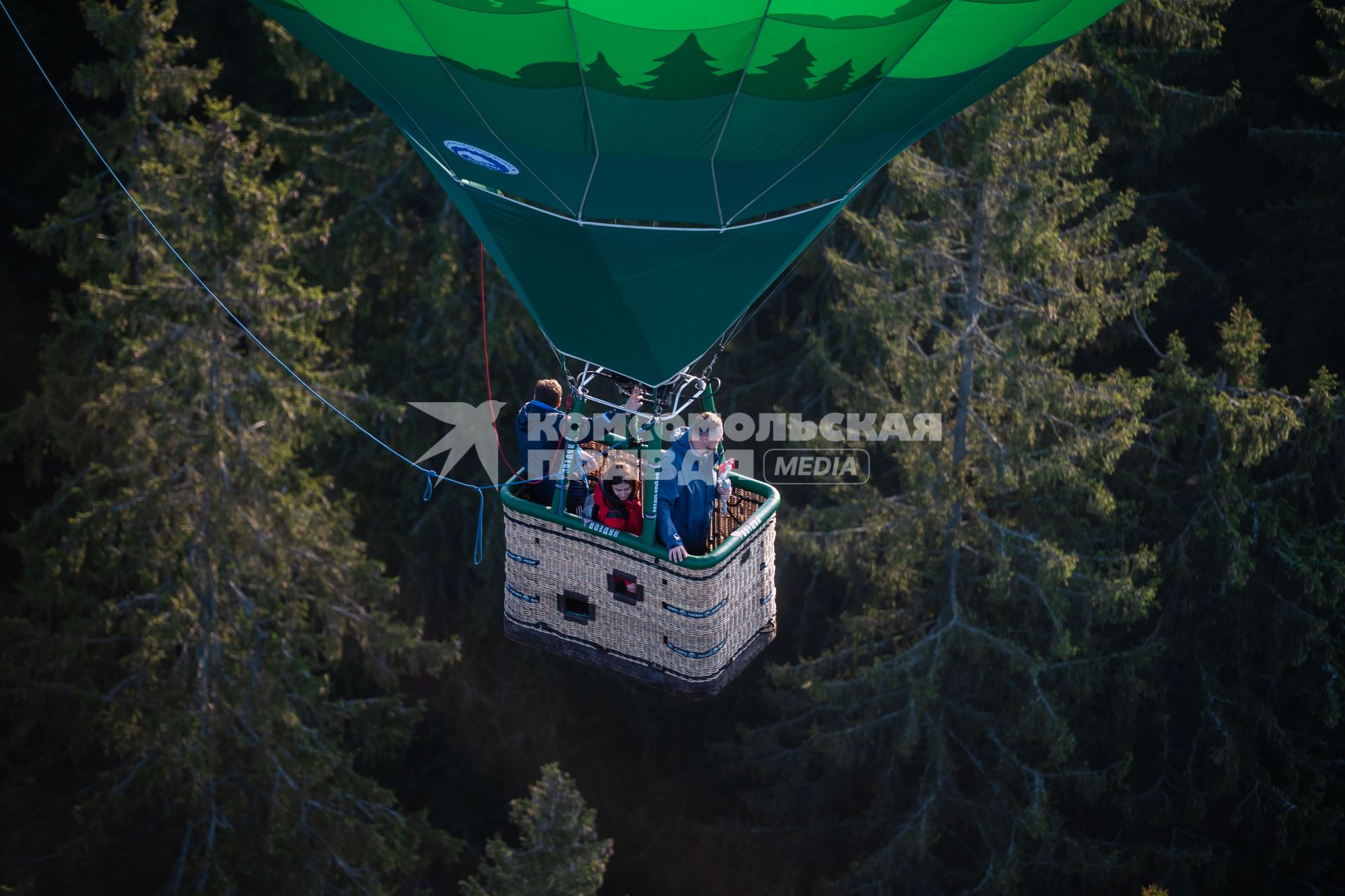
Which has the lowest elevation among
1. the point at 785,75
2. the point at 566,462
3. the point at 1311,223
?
the point at 566,462

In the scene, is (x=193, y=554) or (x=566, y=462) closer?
(x=566, y=462)

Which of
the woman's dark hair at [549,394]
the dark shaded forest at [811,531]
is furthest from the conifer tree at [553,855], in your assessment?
the woman's dark hair at [549,394]

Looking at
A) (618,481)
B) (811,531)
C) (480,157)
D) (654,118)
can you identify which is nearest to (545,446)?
(618,481)

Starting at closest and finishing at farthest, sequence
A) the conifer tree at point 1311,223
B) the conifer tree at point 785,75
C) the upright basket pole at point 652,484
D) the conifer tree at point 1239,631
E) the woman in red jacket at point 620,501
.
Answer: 1. the conifer tree at point 785,75
2. the upright basket pole at point 652,484
3. the woman in red jacket at point 620,501
4. the conifer tree at point 1239,631
5. the conifer tree at point 1311,223

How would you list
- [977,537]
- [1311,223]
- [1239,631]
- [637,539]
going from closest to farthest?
[637,539], [977,537], [1239,631], [1311,223]

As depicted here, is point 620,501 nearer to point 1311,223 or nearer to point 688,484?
point 688,484

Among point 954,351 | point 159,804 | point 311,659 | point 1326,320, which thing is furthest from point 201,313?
point 1326,320

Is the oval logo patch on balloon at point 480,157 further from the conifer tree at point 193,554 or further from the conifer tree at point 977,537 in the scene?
the conifer tree at point 977,537
